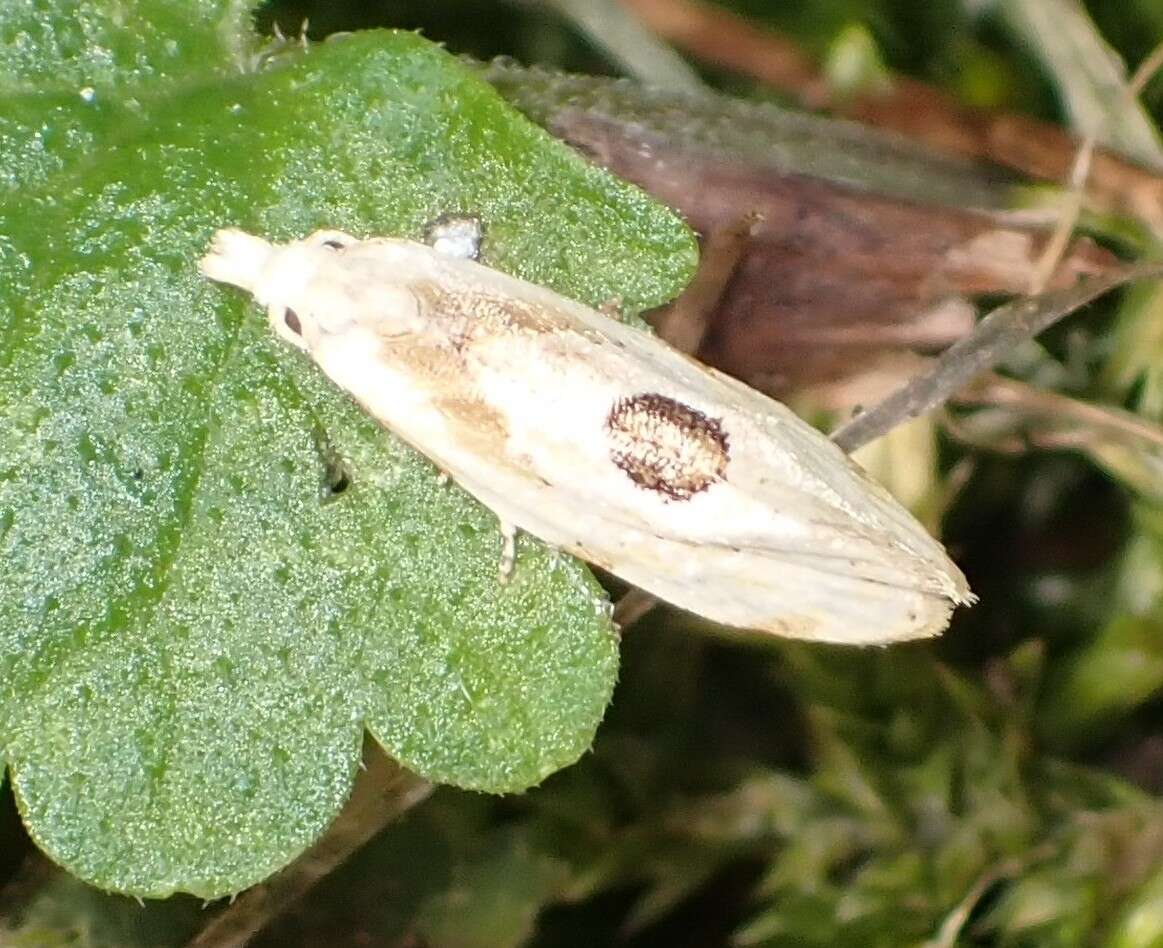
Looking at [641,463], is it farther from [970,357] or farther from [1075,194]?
[1075,194]

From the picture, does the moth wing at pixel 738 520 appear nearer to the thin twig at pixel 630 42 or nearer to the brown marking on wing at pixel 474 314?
the brown marking on wing at pixel 474 314

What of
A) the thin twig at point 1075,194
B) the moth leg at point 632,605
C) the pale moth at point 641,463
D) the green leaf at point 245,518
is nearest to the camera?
the green leaf at point 245,518

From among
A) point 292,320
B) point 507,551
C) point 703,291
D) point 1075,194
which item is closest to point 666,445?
point 507,551

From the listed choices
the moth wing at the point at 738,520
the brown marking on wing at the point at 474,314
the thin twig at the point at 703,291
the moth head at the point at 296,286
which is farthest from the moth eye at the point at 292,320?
the thin twig at the point at 703,291

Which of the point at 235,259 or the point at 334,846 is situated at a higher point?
the point at 235,259

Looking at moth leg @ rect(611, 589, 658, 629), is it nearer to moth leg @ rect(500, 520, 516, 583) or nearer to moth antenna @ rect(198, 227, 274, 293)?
moth leg @ rect(500, 520, 516, 583)

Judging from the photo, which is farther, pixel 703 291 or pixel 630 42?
pixel 630 42
